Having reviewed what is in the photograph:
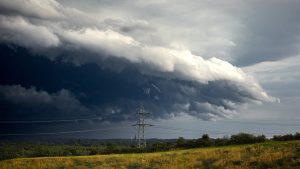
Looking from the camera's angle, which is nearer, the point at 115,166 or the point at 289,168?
the point at 289,168

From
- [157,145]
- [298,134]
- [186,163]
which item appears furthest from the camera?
[157,145]

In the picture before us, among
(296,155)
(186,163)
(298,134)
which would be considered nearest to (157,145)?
(298,134)

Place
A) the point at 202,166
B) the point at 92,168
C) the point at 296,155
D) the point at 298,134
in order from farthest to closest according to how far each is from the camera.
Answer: the point at 298,134 < the point at 92,168 < the point at 202,166 < the point at 296,155

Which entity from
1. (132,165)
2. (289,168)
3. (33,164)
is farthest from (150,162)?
Answer: (289,168)

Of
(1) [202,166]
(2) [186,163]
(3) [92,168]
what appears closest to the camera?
(1) [202,166]

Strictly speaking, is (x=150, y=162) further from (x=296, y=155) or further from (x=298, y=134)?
(x=298, y=134)

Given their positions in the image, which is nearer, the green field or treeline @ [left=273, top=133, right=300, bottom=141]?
the green field

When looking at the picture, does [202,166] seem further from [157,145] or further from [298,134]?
[157,145]

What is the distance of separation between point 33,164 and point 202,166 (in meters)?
24.5

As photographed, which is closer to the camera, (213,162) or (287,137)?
(213,162)

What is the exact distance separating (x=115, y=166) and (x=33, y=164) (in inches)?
517

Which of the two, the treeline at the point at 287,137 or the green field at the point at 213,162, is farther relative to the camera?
the treeline at the point at 287,137

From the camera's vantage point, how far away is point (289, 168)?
31.3 m

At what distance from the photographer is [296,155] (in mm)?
36969
